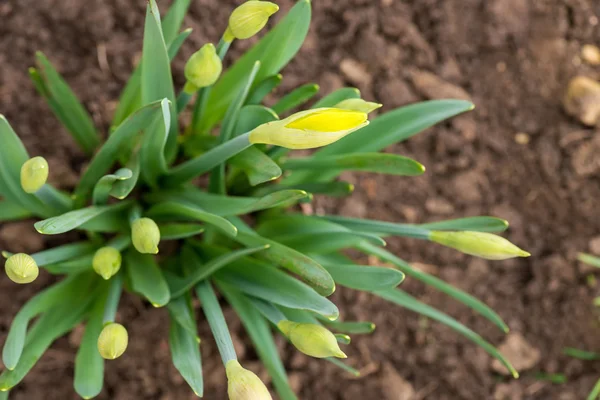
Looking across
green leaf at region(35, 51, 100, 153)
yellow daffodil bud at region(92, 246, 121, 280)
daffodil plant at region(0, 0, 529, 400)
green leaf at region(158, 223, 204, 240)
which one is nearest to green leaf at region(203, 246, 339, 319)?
daffodil plant at region(0, 0, 529, 400)

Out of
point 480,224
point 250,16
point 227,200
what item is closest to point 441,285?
point 480,224

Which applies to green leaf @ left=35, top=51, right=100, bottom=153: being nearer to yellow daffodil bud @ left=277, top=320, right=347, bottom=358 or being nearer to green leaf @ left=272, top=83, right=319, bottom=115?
green leaf @ left=272, top=83, right=319, bottom=115

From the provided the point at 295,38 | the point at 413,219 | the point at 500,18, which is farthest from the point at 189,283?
the point at 500,18

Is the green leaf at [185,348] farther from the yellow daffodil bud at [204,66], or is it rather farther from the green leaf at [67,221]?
the yellow daffodil bud at [204,66]

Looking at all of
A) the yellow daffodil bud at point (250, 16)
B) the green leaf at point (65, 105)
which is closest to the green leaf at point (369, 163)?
the yellow daffodil bud at point (250, 16)

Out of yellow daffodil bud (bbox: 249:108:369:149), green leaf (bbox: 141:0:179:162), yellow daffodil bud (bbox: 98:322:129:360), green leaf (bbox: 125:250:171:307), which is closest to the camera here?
yellow daffodil bud (bbox: 249:108:369:149)

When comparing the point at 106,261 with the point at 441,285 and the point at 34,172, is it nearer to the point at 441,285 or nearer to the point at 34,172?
the point at 34,172

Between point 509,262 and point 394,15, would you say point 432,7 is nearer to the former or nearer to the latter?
point 394,15
